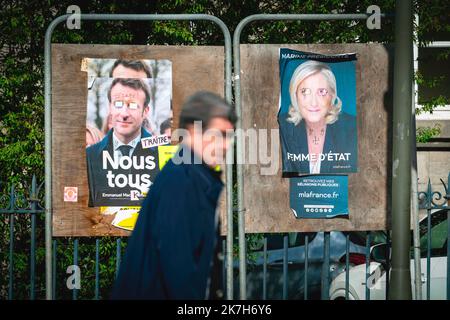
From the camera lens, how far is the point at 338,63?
748cm

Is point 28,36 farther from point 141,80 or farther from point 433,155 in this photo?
point 433,155

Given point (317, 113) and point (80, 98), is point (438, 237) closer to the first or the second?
point (317, 113)

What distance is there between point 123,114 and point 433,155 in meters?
8.35

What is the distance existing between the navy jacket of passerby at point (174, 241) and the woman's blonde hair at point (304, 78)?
128 inches

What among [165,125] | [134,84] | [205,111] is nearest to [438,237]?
[165,125]

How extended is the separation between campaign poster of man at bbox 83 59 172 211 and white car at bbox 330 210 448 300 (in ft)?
9.41

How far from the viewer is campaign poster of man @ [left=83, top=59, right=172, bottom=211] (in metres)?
7.33

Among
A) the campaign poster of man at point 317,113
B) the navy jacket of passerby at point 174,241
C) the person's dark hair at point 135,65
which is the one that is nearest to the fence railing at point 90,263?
the campaign poster of man at point 317,113

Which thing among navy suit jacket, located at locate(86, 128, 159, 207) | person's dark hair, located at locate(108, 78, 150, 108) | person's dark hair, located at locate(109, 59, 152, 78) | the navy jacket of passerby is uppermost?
person's dark hair, located at locate(109, 59, 152, 78)

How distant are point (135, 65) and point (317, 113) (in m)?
1.70

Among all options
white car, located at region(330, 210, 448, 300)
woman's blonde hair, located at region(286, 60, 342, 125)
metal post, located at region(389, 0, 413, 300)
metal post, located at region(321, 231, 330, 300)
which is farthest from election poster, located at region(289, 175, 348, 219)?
white car, located at region(330, 210, 448, 300)

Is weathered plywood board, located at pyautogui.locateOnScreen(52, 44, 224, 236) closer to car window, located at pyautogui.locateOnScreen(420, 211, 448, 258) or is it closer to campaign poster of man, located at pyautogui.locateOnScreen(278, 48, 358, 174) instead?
campaign poster of man, located at pyautogui.locateOnScreen(278, 48, 358, 174)

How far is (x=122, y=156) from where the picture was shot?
734 centimetres
